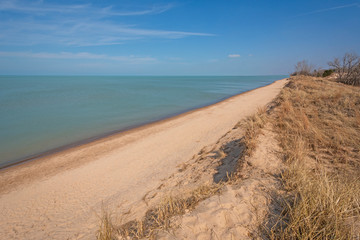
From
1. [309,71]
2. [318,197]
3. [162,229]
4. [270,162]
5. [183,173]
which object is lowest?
[183,173]

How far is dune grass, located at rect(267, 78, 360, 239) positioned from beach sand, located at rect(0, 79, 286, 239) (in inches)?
124

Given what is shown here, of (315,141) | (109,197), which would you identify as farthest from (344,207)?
(109,197)

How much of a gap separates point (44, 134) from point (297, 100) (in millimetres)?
14650

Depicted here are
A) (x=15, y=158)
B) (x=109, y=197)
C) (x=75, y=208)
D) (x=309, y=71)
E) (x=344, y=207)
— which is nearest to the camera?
(x=344, y=207)

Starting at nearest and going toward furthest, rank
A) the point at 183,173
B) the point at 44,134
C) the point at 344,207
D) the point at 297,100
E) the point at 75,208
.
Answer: the point at 344,207, the point at 75,208, the point at 183,173, the point at 297,100, the point at 44,134

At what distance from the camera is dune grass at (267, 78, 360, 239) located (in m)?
2.03

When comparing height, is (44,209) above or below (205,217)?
below

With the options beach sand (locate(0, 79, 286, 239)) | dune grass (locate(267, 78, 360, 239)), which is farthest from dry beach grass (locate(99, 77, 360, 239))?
beach sand (locate(0, 79, 286, 239))

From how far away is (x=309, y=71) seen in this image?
46.1 m

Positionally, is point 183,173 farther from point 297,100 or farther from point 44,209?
point 297,100

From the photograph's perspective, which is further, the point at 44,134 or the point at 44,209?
the point at 44,134

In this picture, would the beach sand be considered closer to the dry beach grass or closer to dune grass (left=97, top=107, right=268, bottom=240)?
dune grass (left=97, top=107, right=268, bottom=240)

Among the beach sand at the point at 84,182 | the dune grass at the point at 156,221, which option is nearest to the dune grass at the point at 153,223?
the dune grass at the point at 156,221

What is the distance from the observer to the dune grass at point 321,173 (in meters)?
2.03
